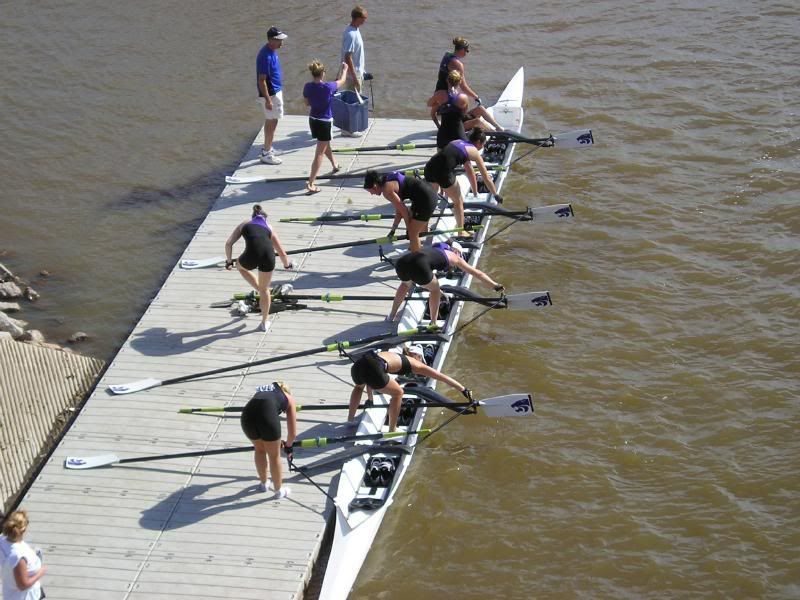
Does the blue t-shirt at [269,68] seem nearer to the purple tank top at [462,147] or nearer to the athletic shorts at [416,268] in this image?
the purple tank top at [462,147]

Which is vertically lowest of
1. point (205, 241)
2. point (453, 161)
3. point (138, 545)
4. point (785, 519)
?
point (785, 519)

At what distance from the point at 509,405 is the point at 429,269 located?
192 cm

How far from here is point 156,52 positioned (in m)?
23.3

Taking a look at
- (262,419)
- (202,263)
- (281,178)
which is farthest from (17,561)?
(281,178)

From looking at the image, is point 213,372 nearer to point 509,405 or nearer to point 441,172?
point 509,405

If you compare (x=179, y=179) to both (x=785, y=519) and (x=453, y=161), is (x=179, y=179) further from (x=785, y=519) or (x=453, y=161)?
(x=785, y=519)

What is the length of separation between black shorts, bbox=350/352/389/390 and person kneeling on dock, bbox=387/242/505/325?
1.64m

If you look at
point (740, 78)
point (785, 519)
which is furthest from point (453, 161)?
point (740, 78)

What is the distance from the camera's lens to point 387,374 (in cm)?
1172

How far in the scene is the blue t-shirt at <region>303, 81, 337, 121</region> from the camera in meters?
16.2

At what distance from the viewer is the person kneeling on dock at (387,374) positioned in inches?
457

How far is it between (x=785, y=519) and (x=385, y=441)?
4469mm

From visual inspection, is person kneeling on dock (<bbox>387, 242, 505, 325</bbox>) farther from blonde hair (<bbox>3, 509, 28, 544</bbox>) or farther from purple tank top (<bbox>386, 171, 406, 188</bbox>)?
blonde hair (<bbox>3, 509, 28, 544</bbox>)

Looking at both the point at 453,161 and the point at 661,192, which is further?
the point at 661,192
